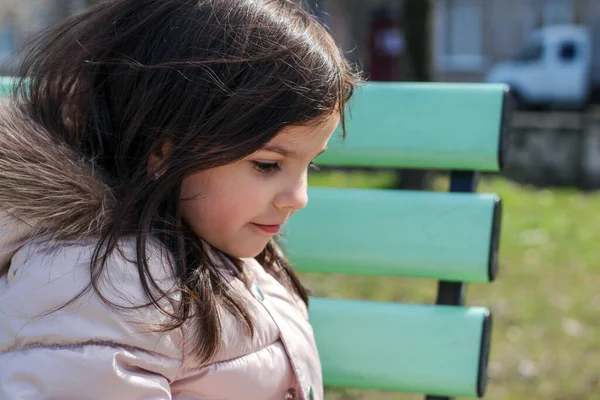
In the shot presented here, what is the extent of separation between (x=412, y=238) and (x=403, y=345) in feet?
0.73

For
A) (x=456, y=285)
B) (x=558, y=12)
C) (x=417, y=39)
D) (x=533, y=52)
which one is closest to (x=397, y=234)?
(x=456, y=285)

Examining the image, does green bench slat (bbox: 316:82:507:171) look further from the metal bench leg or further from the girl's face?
the girl's face

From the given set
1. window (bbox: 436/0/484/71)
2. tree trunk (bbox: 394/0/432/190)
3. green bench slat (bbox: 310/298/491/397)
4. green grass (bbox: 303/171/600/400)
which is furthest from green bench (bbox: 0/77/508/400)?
window (bbox: 436/0/484/71)

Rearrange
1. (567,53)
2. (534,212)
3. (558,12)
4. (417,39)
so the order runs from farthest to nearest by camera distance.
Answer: (558,12) → (567,53) → (534,212) → (417,39)

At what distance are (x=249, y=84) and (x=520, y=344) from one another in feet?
8.83

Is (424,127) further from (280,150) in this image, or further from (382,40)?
(382,40)

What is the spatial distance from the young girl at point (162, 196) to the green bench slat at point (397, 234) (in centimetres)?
40

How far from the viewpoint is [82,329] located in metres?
1.29

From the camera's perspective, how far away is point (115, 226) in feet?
4.50

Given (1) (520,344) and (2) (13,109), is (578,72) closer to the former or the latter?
(1) (520,344)

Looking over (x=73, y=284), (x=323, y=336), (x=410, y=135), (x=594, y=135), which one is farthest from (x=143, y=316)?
(x=594, y=135)

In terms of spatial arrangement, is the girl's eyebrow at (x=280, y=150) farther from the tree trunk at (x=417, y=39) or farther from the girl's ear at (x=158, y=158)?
the tree trunk at (x=417, y=39)

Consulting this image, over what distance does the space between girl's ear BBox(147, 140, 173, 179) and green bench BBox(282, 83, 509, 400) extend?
559mm

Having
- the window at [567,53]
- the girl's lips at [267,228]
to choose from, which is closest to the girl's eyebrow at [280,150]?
the girl's lips at [267,228]
